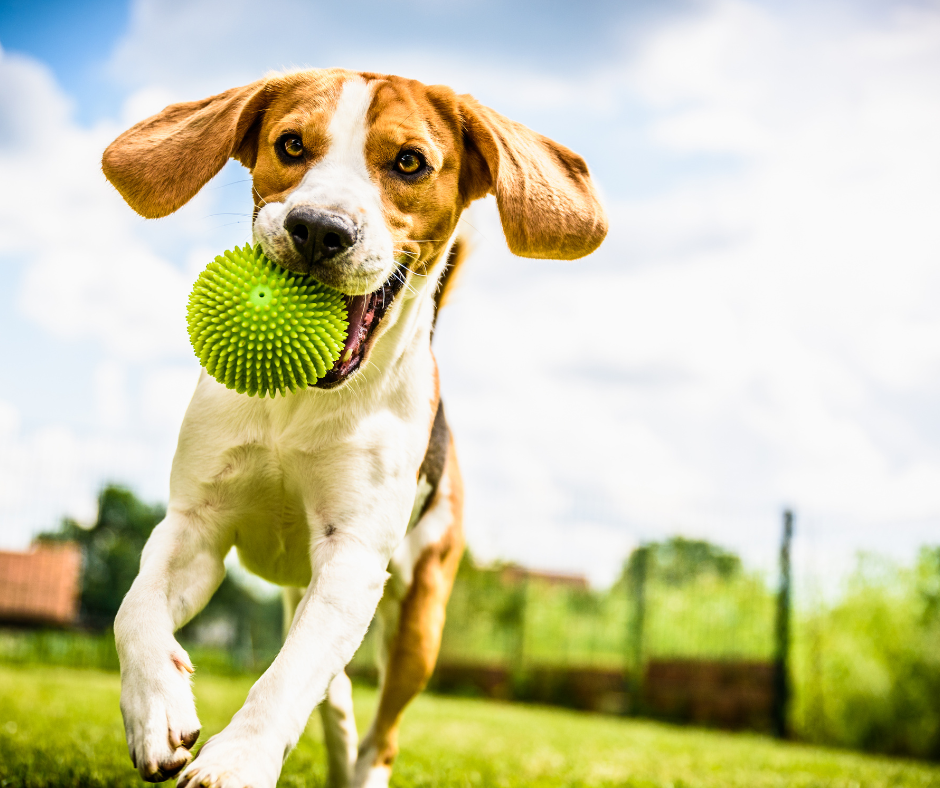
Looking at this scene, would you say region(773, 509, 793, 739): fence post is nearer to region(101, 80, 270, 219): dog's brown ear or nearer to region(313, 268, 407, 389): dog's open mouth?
region(313, 268, 407, 389): dog's open mouth

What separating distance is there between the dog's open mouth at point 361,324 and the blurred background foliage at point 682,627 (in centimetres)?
876

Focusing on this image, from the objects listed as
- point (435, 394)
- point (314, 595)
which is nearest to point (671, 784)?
point (435, 394)

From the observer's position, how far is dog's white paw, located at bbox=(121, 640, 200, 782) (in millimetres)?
2146

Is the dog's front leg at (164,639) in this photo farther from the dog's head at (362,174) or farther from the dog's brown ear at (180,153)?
the dog's brown ear at (180,153)

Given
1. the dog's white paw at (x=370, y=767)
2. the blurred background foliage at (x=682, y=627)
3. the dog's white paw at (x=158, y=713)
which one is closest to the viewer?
the dog's white paw at (x=158, y=713)

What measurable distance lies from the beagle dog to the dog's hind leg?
0.37 feet

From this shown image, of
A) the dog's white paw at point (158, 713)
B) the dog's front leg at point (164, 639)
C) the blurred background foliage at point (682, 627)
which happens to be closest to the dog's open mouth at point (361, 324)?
the dog's front leg at point (164, 639)

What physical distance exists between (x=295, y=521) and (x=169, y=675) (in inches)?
31.2

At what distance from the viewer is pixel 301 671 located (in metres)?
2.35

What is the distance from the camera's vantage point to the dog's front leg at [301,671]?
208 centimetres

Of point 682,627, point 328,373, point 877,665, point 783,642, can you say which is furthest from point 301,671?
point 682,627

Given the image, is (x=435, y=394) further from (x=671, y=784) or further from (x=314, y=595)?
(x=671, y=784)

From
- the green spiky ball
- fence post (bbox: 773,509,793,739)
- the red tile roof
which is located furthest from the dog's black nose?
the red tile roof

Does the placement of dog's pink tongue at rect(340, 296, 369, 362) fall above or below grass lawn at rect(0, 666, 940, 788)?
above
